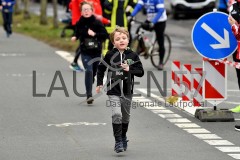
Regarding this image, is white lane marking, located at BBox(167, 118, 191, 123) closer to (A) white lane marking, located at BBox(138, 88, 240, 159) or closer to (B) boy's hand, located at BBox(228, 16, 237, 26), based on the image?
(A) white lane marking, located at BBox(138, 88, 240, 159)

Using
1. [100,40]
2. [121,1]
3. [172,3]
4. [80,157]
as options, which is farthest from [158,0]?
[172,3]

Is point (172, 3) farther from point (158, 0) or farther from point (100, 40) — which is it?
point (100, 40)

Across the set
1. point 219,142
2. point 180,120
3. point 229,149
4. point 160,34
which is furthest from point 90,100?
point 160,34

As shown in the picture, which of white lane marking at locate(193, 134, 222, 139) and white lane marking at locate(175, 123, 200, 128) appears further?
white lane marking at locate(175, 123, 200, 128)

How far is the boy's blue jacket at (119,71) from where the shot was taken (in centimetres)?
1173

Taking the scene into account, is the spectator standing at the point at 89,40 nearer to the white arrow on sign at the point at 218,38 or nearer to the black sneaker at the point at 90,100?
the black sneaker at the point at 90,100

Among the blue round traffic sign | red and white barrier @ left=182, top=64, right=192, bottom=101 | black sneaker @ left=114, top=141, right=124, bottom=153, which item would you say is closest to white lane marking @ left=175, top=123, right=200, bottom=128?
the blue round traffic sign

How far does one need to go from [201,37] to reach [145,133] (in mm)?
1944

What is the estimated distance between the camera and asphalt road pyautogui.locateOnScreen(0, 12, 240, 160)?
1156 centimetres

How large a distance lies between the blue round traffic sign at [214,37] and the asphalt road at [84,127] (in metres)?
0.98

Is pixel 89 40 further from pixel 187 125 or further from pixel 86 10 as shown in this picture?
pixel 187 125

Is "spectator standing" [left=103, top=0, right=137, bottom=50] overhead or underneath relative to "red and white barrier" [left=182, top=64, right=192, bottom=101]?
overhead

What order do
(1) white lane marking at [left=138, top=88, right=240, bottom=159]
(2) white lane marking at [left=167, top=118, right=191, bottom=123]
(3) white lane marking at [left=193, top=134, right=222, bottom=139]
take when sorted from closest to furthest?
(1) white lane marking at [left=138, top=88, right=240, bottom=159] → (3) white lane marking at [left=193, top=134, right=222, bottom=139] → (2) white lane marking at [left=167, top=118, right=191, bottom=123]

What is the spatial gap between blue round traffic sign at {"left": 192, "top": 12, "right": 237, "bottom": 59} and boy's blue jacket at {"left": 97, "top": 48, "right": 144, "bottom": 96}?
8.95 feet
